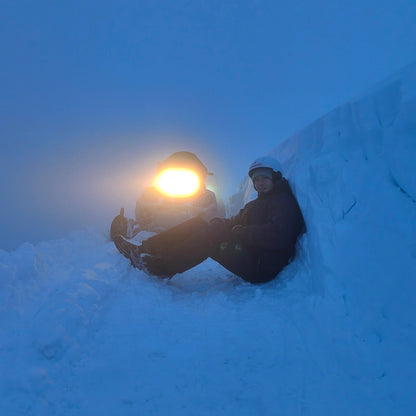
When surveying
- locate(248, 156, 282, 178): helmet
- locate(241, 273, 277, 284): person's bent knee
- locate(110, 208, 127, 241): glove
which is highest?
locate(248, 156, 282, 178): helmet

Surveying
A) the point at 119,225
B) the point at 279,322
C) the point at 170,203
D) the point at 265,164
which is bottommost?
the point at 279,322

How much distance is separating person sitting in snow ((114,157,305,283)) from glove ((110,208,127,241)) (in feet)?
14.8

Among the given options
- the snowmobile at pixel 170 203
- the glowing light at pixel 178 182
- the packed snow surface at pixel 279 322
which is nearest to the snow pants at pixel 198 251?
the packed snow surface at pixel 279 322

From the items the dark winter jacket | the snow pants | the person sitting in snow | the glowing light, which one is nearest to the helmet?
the dark winter jacket

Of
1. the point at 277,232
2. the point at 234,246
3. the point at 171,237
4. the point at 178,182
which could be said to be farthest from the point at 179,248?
the point at 178,182

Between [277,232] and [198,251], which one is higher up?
[277,232]

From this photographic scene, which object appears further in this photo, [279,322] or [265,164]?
[265,164]

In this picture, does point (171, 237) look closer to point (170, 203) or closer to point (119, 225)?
point (119, 225)

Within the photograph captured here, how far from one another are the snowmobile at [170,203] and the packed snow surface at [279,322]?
502 cm

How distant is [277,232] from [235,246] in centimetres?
48

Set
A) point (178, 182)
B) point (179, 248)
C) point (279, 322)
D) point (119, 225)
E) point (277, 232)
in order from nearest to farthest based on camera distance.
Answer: point (279, 322) < point (277, 232) < point (179, 248) < point (119, 225) < point (178, 182)

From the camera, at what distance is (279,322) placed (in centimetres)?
203

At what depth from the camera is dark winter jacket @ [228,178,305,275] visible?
2.71m

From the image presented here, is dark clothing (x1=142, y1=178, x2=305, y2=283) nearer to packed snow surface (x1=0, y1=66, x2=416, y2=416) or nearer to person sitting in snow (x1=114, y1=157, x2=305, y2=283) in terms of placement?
person sitting in snow (x1=114, y1=157, x2=305, y2=283)
